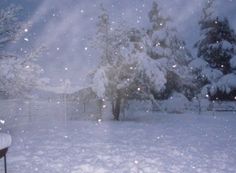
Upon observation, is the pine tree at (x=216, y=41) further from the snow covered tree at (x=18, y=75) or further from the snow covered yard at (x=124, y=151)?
the snow covered tree at (x=18, y=75)

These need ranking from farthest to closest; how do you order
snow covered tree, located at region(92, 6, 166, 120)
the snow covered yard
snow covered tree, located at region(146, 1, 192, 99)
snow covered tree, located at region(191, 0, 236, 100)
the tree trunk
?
snow covered tree, located at region(146, 1, 192, 99)
snow covered tree, located at region(191, 0, 236, 100)
the tree trunk
snow covered tree, located at region(92, 6, 166, 120)
the snow covered yard

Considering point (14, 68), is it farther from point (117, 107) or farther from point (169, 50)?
point (169, 50)

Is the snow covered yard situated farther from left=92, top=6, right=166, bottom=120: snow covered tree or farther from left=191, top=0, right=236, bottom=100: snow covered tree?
left=191, top=0, right=236, bottom=100: snow covered tree

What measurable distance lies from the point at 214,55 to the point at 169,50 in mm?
4805

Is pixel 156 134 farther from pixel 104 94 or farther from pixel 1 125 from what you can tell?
pixel 1 125

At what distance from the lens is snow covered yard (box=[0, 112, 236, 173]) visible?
10891 millimetres

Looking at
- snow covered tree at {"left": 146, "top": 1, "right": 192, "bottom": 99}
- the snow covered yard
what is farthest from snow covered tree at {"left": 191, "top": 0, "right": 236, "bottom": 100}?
the snow covered yard

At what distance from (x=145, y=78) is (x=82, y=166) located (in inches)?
608

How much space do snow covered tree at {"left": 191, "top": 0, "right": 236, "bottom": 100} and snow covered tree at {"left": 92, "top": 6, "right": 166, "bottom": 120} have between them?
44.5 ft

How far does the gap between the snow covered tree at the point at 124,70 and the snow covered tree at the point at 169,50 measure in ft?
38.6

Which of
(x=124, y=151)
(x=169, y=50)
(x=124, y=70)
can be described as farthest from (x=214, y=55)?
(x=124, y=151)

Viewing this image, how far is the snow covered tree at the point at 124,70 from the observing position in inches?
1017

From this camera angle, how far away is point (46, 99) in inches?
2051

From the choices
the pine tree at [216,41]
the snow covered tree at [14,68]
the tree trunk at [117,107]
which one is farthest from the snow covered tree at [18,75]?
the pine tree at [216,41]
